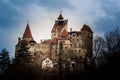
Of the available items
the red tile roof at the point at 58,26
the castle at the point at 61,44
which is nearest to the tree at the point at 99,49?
the castle at the point at 61,44

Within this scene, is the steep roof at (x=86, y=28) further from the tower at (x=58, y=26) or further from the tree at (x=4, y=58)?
the tree at (x=4, y=58)

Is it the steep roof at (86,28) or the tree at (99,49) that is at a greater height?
the steep roof at (86,28)

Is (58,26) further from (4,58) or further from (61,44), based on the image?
(4,58)

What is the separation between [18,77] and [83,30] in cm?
4273

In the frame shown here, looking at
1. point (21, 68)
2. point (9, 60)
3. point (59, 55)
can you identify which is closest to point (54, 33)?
point (59, 55)

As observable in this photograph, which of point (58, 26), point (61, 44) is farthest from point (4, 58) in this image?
point (58, 26)

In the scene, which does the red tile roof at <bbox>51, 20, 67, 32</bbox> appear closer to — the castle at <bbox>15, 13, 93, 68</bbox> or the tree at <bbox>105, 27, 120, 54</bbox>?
the castle at <bbox>15, 13, 93, 68</bbox>

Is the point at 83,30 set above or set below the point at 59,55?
above

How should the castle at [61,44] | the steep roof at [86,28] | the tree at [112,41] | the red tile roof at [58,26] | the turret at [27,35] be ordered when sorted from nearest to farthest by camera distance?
the tree at [112,41], the castle at [61,44], the steep roof at [86,28], the turret at [27,35], the red tile roof at [58,26]

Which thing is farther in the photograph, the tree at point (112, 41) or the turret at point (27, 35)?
the turret at point (27, 35)

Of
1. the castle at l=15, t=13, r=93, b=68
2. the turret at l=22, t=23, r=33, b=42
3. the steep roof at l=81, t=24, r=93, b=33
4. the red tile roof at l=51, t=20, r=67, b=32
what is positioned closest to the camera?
the castle at l=15, t=13, r=93, b=68

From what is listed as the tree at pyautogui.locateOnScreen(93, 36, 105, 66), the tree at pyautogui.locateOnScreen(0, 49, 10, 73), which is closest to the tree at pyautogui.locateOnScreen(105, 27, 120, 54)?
the tree at pyautogui.locateOnScreen(93, 36, 105, 66)

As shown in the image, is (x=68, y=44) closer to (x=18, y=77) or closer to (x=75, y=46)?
(x=75, y=46)

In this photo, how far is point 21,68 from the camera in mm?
66625
